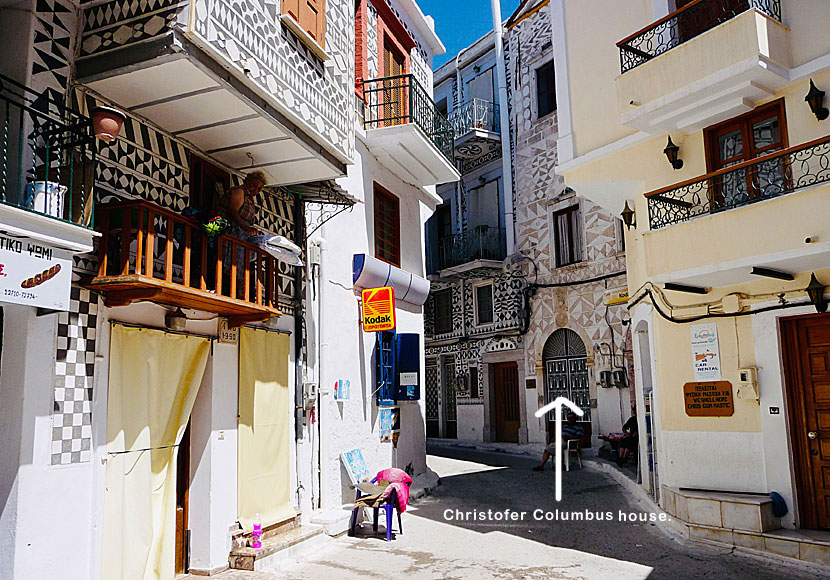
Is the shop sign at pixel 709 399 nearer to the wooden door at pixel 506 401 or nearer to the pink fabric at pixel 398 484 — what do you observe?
the pink fabric at pixel 398 484

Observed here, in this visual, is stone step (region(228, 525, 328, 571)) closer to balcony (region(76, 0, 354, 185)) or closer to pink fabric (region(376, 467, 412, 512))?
pink fabric (region(376, 467, 412, 512))

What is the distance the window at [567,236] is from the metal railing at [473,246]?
7.38 ft

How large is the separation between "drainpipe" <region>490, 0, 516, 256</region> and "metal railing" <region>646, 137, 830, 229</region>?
38.2ft

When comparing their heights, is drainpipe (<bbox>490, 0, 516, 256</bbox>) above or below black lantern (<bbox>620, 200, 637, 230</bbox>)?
above

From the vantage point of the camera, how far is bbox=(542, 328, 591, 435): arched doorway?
62.4 feet

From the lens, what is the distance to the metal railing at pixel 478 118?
22.6m

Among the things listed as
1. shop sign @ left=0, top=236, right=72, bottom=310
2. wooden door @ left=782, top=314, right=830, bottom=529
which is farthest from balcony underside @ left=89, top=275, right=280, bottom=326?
wooden door @ left=782, top=314, right=830, bottom=529

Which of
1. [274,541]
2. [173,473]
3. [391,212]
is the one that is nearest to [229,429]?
[173,473]

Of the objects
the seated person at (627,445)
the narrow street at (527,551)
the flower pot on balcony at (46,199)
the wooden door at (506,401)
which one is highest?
the flower pot on balcony at (46,199)

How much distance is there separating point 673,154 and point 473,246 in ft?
41.5

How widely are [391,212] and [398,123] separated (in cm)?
180

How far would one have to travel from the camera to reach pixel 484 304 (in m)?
22.8

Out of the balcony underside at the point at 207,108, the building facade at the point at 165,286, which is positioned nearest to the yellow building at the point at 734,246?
the building facade at the point at 165,286

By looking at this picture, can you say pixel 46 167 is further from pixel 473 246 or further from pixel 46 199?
pixel 473 246
